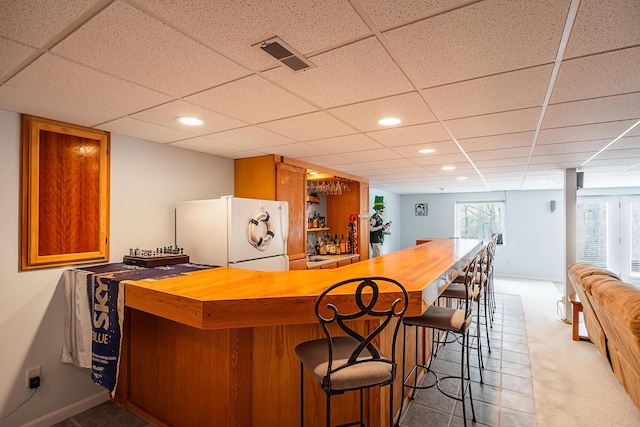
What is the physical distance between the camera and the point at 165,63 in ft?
5.23

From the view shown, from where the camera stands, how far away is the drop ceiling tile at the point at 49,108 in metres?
2.01

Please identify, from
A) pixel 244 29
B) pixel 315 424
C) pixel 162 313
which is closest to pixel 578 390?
pixel 315 424

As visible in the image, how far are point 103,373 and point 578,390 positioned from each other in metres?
3.65

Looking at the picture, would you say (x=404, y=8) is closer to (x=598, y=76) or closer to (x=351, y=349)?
(x=598, y=76)

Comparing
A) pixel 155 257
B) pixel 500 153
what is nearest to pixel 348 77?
pixel 155 257

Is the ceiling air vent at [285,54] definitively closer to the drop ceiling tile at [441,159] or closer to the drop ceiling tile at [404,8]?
the drop ceiling tile at [404,8]

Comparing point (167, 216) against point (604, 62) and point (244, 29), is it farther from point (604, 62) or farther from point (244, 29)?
point (604, 62)

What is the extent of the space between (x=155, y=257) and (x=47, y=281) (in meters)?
0.74

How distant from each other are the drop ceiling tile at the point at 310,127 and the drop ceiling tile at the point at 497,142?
3.96 feet

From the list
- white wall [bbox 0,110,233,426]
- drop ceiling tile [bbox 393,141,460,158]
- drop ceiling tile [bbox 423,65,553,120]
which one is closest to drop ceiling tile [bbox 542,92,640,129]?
drop ceiling tile [bbox 423,65,553,120]

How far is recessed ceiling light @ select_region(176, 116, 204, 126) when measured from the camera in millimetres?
2471

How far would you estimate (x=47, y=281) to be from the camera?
98.7 inches

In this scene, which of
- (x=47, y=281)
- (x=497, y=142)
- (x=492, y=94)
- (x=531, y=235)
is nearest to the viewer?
(x=492, y=94)

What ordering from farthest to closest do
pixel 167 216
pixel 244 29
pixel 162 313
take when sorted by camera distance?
pixel 167 216
pixel 162 313
pixel 244 29
